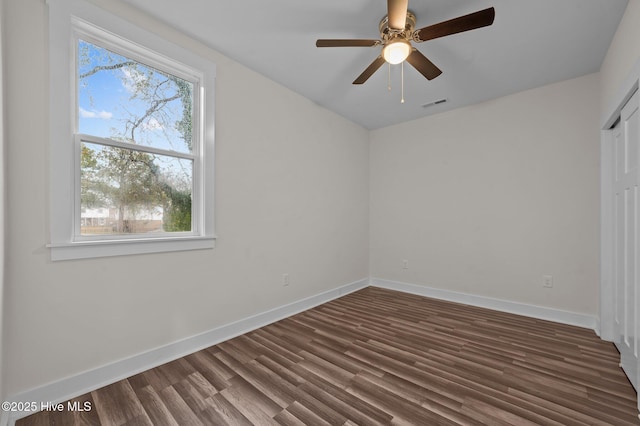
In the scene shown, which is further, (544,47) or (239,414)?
(544,47)

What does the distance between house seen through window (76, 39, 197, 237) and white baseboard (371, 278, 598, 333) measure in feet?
10.4

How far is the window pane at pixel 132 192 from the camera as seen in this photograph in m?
1.88

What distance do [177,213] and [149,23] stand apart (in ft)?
4.83

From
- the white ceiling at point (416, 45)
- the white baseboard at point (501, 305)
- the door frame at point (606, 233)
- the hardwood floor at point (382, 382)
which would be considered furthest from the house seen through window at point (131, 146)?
the door frame at point (606, 233)

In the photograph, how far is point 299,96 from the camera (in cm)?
335

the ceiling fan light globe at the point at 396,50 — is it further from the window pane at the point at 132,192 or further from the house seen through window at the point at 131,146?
the window pane at the point at 132,192

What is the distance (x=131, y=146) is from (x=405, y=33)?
2.17 meters

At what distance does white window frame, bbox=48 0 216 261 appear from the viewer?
1675 mm

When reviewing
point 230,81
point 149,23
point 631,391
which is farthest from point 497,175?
point 149,23

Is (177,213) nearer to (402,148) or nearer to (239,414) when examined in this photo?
(239,414)

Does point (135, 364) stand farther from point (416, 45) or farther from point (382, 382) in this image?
point (416, 45)

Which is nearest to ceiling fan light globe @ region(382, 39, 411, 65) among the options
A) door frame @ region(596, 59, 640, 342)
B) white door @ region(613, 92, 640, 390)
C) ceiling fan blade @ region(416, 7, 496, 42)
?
ceiling fan blade @ region(416, 7, 496, 42)

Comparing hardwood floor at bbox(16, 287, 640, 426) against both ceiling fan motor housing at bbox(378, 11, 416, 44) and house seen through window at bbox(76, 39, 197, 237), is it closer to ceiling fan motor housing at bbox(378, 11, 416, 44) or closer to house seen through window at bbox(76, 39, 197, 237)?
house seen through window at bbox(76, 39, 197, 237)

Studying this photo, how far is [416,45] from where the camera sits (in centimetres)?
235
